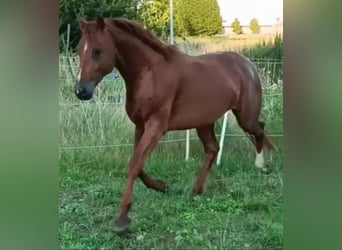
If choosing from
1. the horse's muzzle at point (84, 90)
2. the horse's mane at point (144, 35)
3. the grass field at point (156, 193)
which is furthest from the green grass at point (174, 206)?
the horse's mane at point (144, 35)

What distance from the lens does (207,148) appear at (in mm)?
1470

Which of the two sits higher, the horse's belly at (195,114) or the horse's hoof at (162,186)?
the horse's belly at (195,114)

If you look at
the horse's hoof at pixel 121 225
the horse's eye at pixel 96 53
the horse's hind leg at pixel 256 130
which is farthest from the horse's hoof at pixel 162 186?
the horse's eye at pixel 96 53

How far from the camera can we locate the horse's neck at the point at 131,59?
4.74 feet

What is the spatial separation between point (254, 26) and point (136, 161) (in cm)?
47

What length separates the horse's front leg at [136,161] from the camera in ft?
4.74

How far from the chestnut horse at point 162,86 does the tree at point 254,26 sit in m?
0.08

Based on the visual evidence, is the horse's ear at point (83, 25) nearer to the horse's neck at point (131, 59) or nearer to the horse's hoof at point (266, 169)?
the horse's neck at point (131, 59)

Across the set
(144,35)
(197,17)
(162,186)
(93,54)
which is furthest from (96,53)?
(162,186)

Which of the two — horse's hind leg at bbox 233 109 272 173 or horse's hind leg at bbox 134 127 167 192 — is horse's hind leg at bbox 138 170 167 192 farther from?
horse's hind leg at bbox 233 109 272 173

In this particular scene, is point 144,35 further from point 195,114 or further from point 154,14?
point 195,114

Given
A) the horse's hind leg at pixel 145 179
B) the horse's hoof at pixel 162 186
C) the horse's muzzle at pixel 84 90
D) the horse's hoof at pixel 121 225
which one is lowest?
the horse's hoof at pixel 121 225
